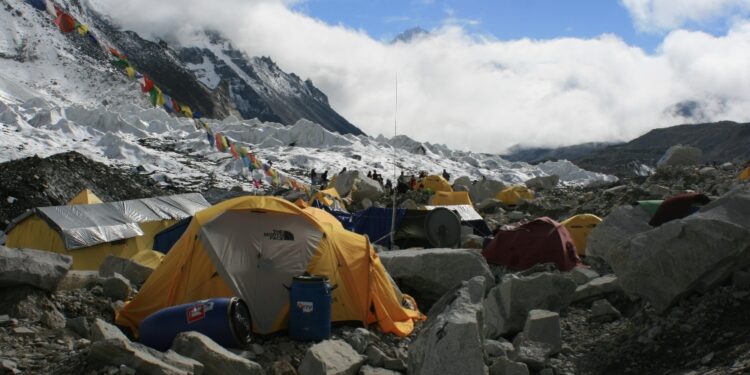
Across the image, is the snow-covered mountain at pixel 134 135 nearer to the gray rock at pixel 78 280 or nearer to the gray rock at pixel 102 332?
the gray rock at pixel 78 280

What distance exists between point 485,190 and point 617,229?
27965mm

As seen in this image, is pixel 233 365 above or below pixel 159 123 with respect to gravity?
below

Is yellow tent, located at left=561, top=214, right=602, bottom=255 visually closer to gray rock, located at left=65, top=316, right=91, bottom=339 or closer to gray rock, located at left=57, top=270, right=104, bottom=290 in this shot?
gray rock, located at left=57, top=270, right=104, bottom=290

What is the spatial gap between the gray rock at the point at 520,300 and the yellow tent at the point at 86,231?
1081 cm

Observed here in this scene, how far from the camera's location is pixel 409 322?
29.1ft

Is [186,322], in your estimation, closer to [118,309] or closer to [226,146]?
[118,309]

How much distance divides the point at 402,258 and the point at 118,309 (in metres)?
4.50

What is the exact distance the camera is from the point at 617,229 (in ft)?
38.2

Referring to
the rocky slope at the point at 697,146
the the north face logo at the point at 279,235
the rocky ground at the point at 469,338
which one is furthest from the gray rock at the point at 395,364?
the rocky slope at the point at 697,146

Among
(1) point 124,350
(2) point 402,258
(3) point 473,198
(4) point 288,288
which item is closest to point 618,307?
(2) point 402,258

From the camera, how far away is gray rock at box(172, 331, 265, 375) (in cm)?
571

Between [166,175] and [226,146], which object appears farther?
[166,175]

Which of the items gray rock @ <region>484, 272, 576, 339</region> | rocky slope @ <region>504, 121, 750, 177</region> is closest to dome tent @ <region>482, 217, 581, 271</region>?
gray rock @ <region>484, 272, 576, 339</region>

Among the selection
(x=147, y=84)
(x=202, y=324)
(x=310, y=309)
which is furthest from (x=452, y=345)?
(x=147, y=84)
